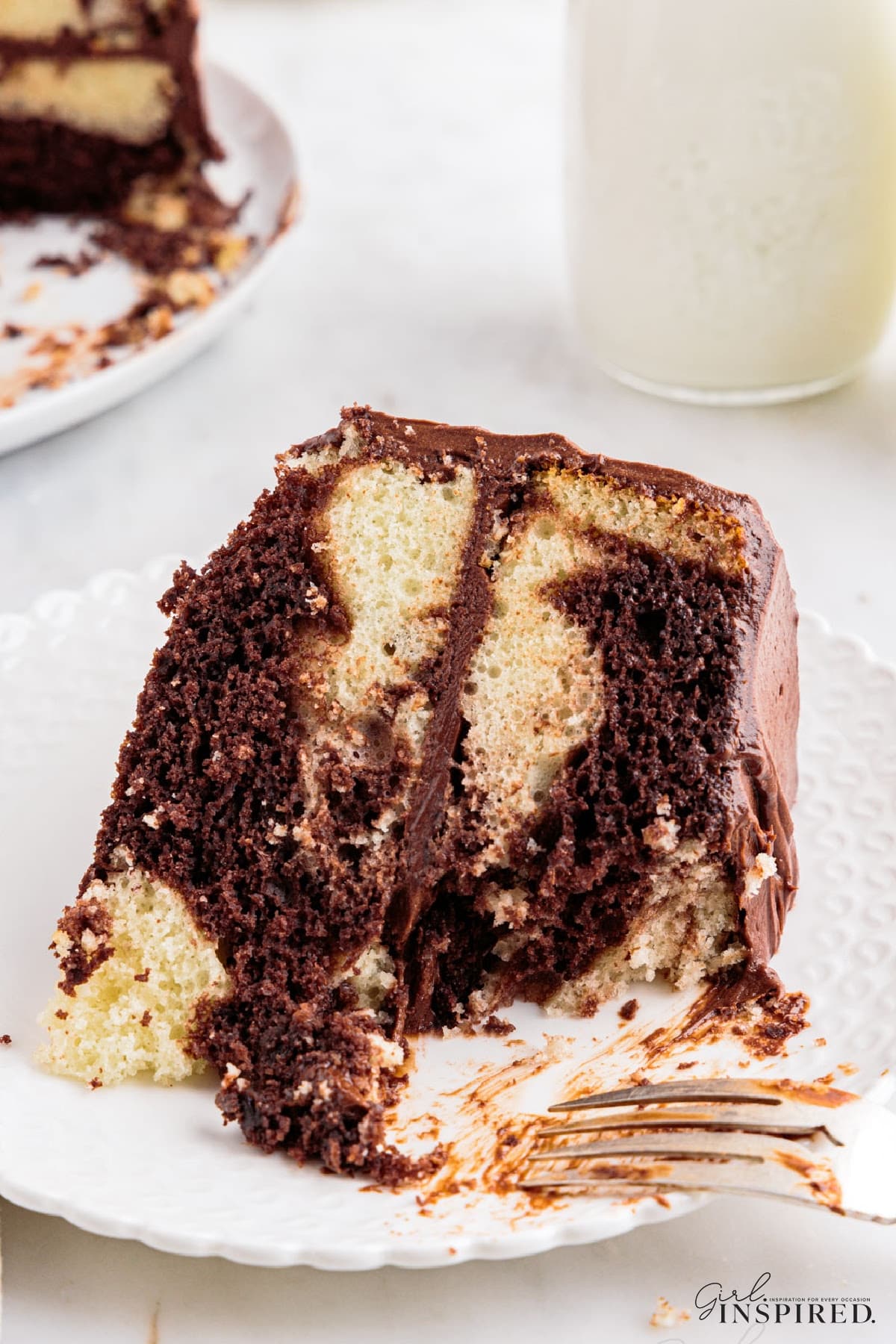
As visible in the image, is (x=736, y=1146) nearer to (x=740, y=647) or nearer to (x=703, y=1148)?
(x=703, y=1148)

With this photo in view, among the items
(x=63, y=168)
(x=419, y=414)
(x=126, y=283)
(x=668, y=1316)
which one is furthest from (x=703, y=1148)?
(x=63, y=168)

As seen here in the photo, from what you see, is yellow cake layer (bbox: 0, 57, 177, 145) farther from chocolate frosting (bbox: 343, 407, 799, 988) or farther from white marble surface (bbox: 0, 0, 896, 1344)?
chocolate frosting (bbox: 343, 407, 799, 988)

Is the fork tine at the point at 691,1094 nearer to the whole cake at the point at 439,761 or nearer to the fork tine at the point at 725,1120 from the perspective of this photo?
the fork tine at the point at 725,1120

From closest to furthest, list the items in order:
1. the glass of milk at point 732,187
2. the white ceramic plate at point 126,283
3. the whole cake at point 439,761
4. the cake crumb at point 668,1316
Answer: the cake crumb at point 668,1316, the whole cake at point 439,761, the glass of milk at point 732,187, the white ceramic plate at point 126,283

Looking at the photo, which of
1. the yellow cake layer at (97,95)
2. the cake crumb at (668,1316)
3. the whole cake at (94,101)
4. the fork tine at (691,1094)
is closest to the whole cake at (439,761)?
the fork tine at (691,1094)

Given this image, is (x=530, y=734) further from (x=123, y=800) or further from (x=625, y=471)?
(x=123, y=800)

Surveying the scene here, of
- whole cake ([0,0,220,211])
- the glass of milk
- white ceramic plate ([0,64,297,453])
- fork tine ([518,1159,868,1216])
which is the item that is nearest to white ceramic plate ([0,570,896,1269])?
fork tine ([518,1159,868,1216])

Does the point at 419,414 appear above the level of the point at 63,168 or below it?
below
